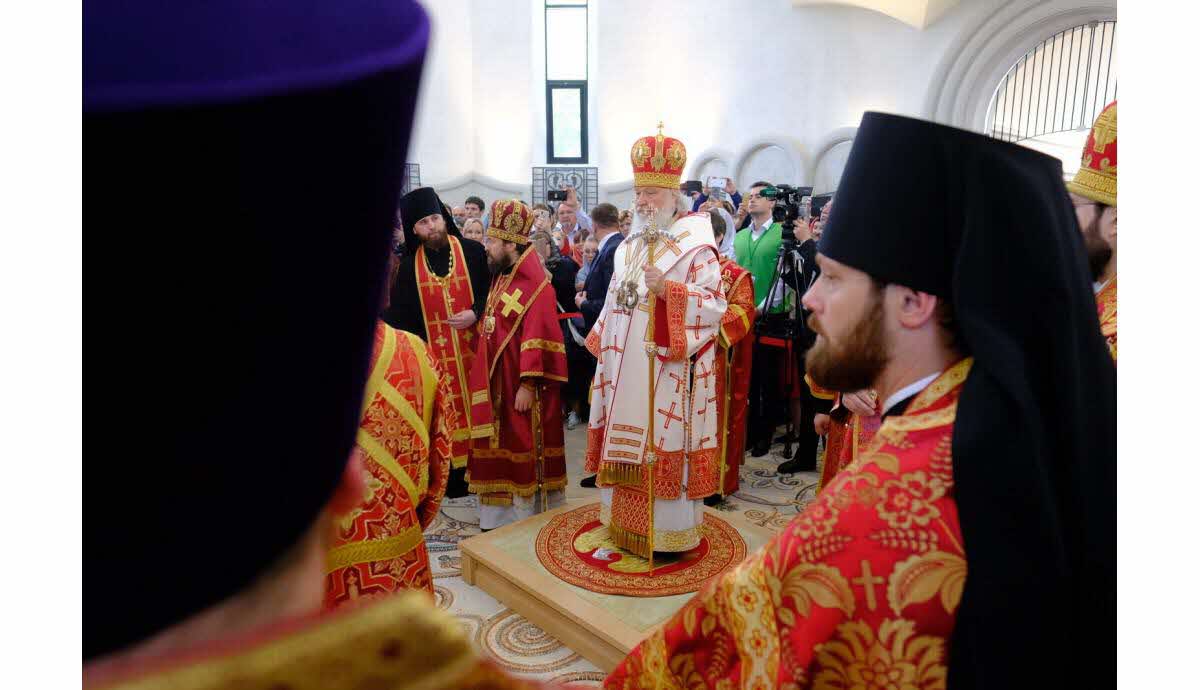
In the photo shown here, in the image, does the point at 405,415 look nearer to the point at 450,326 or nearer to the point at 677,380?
the point at 677,380

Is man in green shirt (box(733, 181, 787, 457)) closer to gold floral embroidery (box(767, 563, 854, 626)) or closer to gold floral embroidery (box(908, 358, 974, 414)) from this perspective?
gold floral embroidery (box(908, 358, 974, 414))

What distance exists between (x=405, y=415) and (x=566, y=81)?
1456 centimetres

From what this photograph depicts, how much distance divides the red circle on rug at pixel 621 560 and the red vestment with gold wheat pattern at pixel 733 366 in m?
0.59

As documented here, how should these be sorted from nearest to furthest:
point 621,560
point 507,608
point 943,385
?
1. point 943,385
2. point 507,608
3. point 621,560

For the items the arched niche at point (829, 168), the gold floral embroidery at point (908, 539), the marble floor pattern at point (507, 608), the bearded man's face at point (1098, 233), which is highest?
the arched niche at point (829, 168)

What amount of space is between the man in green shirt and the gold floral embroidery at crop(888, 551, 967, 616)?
176 inches

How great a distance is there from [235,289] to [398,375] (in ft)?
5.30

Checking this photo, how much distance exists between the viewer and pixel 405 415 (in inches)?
77.6

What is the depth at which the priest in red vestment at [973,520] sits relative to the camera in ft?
3.62

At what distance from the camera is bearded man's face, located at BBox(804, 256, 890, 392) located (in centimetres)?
138

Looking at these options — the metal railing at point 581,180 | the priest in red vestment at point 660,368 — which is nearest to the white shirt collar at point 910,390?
the priest in red vestment at point 660,368

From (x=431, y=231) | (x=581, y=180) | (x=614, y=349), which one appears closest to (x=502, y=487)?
(x=614, y=349)

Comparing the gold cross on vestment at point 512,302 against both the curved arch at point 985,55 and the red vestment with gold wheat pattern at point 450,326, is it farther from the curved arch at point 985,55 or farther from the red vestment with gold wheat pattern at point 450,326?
the curved arch at point 985,55

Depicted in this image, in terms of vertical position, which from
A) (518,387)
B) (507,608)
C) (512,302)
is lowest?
(507,608)
